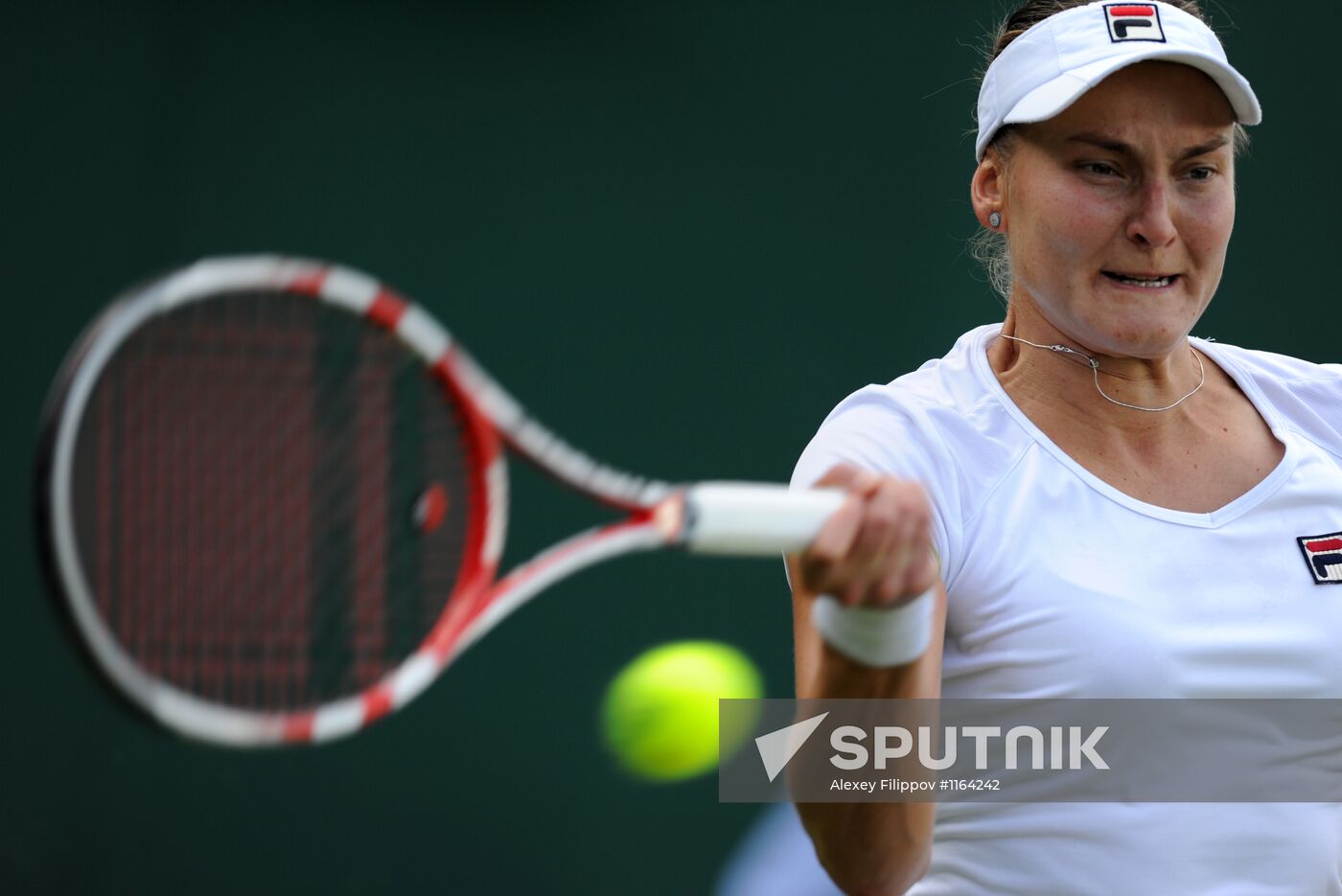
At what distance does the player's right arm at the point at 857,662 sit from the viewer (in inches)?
50.7

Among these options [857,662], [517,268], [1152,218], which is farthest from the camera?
[517,268]

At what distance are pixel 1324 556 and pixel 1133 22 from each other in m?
0.58

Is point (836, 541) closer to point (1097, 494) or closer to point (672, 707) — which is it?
point (1097, 494)

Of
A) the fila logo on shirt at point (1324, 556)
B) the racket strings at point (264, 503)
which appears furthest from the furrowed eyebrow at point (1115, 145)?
the racket strings at point (264, 503)

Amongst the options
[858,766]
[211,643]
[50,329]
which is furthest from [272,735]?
[50,329]

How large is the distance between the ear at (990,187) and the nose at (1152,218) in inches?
6.2

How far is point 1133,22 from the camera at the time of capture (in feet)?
5.50

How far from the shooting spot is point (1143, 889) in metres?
1.50

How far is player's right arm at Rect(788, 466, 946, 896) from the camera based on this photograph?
4.23 ft

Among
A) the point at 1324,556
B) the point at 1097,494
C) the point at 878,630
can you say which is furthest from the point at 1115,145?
the point at 878,630

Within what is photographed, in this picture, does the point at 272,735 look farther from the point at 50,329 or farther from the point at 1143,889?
the point at 50,329

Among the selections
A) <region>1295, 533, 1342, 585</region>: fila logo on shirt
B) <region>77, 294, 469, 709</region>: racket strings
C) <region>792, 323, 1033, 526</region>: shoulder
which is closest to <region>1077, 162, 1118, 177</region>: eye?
<region>792, 323, 1033, 526</region>: shoulder

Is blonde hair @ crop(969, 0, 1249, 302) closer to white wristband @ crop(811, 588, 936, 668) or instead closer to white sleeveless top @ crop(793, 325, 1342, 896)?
white sleeveless top @ crop(793, 325, 1342, 896)

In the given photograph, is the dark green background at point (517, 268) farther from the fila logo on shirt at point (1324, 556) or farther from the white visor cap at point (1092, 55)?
the fila logo on shirt at point (1324, 556)
